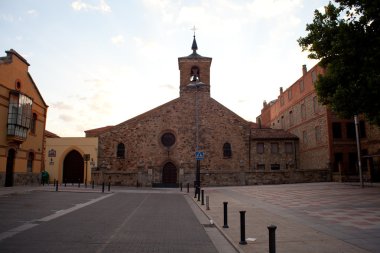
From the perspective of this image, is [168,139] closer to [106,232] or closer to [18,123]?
[18,123]

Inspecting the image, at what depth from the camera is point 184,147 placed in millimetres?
35250

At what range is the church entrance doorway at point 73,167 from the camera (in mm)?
38469

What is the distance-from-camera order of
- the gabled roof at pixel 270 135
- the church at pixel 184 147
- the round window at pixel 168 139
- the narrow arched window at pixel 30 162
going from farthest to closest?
the gabled roof at pixel 270 135 → the round window at pixel 168 139 → the church at pixel 184 147 → the narrow arched window at pixel 30 162

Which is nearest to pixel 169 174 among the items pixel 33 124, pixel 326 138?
pixel 33 124

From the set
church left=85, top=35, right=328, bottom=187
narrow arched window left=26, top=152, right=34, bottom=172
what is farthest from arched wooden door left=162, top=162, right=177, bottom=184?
narrow arched window left=26, top=152, right=34, bottom=172

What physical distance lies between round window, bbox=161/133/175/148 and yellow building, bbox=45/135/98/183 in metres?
9.00

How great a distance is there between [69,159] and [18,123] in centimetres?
1516

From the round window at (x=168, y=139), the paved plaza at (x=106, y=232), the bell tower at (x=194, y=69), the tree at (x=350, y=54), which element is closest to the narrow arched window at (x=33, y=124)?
the round window at (x=168, y=139)

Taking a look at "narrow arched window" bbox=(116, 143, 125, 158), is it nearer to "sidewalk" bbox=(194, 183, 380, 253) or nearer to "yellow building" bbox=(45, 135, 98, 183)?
"yellow building" bbox=(45, 135, 98, 183)

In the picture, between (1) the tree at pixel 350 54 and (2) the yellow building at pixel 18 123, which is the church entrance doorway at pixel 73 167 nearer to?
(2) the yellow building at pixel 18 123

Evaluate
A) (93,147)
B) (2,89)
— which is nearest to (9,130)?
(2,89)

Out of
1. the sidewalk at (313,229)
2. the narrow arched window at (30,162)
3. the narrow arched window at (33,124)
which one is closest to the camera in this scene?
the sidewalk at (313,229)

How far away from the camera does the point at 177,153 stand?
34969 mm

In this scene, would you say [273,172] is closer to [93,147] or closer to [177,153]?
[177,153]
